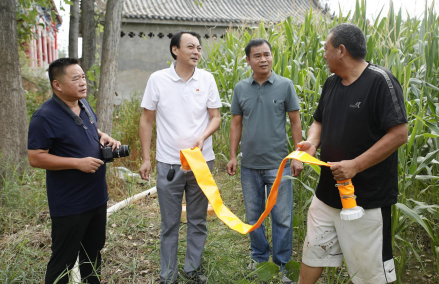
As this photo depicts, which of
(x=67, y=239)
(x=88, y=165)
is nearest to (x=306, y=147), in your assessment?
(x=88, y=165)

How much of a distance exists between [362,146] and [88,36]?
6.80 meters

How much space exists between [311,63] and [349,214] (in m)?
2.44

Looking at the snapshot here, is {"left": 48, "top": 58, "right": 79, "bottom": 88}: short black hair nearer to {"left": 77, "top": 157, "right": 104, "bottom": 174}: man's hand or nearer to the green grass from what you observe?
{"left": 77, "top": 157, "right": 104, "bottom": 174}: man's hand

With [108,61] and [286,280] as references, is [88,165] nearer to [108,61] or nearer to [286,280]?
[286,280]

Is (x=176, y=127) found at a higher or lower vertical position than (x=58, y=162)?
higher

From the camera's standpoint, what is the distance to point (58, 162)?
2.29 meters

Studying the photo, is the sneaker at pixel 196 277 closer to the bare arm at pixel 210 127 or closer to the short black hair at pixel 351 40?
the bare arm at pixel 210 127

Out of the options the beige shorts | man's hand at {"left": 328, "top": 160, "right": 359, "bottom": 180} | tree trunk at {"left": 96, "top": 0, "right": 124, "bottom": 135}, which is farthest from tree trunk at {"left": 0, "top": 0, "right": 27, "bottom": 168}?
man's hand at {"left": 328, "top": 160, "right": 359, "bottom": 180}

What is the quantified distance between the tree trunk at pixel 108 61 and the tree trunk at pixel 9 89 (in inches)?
45.9

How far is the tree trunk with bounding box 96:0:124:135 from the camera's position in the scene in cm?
577

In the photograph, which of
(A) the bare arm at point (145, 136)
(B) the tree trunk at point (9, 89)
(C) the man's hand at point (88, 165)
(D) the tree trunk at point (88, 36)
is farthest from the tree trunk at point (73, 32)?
(C) the man's hand at point (88, 165)

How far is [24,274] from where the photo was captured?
286cm

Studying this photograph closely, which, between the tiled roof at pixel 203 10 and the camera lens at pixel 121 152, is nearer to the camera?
the camera lens at pixel 121 152

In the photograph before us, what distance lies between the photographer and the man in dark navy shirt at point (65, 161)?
229 centimetres
